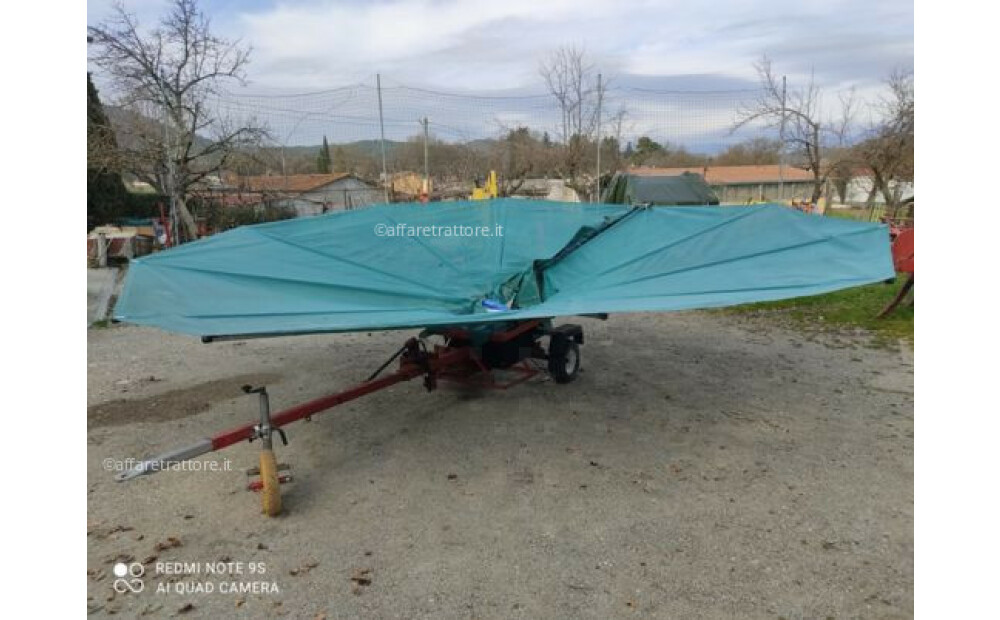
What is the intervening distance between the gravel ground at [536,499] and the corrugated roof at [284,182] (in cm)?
996

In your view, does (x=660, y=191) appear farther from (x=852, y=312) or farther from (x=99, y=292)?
(x=99, y=292)

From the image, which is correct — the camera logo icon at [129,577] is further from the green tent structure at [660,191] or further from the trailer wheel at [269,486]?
the green tent structure at [660,191]

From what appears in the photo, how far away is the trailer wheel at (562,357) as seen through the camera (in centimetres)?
511

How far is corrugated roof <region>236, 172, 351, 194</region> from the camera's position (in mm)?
14788

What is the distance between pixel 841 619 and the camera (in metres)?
2.39

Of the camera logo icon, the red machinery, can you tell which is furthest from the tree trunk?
the camera logo icon

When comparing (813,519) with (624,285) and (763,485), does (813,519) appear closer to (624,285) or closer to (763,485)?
(763,485)

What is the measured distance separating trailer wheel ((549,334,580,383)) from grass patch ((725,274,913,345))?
9.75ft

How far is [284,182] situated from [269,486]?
13143mm

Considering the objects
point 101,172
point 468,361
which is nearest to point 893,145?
point 468,361

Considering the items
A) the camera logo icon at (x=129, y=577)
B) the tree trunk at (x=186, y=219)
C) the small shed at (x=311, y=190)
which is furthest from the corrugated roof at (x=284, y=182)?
the camera logo icon at (x=129, y=577)

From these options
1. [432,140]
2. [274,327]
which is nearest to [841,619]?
[274,327]

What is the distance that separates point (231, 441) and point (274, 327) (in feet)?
2.47

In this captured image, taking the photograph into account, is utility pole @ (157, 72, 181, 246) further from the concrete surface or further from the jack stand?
the jack stand
